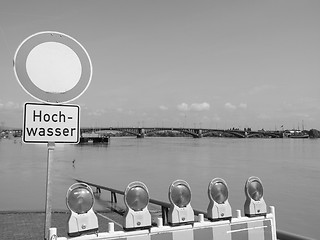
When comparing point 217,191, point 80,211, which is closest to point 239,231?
point 217,191

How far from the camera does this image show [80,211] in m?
3.01

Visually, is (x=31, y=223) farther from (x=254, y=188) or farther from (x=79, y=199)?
(x=254, y=188)

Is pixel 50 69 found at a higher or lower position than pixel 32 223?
higher

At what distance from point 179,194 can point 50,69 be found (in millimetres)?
1767

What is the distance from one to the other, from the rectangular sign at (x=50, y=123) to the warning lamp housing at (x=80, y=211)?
47cm

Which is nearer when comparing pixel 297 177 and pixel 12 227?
pixel 12 227

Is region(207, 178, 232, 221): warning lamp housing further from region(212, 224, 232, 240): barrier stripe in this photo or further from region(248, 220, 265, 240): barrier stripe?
region(248, 220, 265, 240): barrier stripe

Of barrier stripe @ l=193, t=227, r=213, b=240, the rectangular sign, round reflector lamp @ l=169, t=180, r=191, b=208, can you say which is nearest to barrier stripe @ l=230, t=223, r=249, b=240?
barrier stripe @ l=193, t=227, r=213, b=240

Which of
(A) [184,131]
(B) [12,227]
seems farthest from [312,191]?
(A) [184,131]

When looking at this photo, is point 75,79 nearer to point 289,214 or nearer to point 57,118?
point 57,118

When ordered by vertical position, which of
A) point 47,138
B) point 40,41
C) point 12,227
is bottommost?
point 12,227

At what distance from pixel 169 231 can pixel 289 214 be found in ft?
58.9

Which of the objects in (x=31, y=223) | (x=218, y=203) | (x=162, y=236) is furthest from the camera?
(x=31, y=223)

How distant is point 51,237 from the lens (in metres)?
2.71
